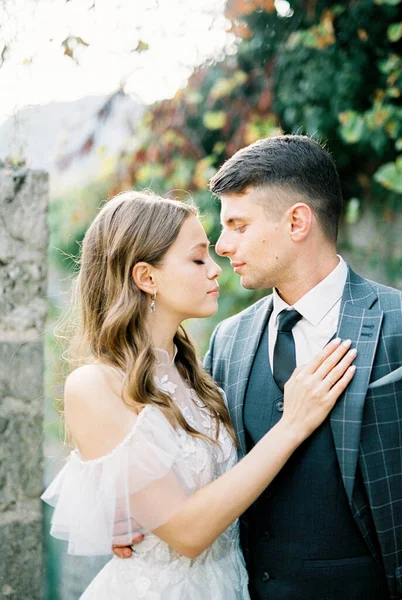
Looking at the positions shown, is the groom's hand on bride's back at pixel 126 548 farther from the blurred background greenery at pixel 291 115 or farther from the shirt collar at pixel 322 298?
the blurred background greenery at pixel 291 115

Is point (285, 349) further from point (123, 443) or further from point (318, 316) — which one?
point (123, 443)

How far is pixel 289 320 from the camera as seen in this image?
7.23 ft

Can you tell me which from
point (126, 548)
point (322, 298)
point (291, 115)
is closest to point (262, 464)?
point (126, 548)

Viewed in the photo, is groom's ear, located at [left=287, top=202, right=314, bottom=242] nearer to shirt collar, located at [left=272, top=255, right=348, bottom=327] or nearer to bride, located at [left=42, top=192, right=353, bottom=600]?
shirt collar, located at [left=272, top=255, right=348, bottom=327]

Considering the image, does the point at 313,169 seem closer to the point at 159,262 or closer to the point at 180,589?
the point at 159,262

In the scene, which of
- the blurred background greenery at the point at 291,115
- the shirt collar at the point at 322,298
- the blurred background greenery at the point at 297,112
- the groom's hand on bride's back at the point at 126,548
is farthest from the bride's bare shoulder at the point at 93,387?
the blurred background greenery at the point at 297,112

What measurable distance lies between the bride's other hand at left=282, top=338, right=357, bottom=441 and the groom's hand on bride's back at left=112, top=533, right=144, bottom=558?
1.77ft

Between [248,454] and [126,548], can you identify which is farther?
[126,548]

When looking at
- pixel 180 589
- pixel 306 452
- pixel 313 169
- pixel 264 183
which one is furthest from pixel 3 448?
pixel 313 169

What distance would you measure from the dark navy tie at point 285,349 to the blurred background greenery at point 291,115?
4.66 feet

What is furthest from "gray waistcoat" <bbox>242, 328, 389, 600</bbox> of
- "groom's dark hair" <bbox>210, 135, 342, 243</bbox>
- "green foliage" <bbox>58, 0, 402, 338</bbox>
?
"green foliage" <bbox>58, 0, 402, 338</bbox>

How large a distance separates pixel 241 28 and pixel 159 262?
2.13 m

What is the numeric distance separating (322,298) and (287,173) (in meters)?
0.42

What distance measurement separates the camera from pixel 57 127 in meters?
4.44
